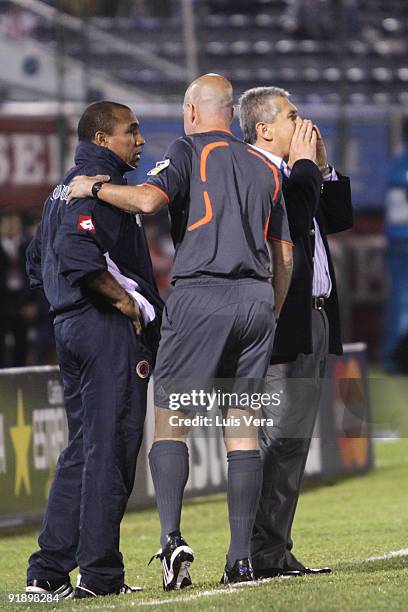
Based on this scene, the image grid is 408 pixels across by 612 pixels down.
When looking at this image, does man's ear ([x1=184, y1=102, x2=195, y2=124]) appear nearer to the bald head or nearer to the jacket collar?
the bald head

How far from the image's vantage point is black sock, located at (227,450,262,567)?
508 centimetres

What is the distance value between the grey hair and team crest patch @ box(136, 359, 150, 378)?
105 centimetres

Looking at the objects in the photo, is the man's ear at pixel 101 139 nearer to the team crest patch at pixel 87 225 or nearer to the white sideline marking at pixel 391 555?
the team crest patch at pixel 87 225

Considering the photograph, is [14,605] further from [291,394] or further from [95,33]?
[95,33]

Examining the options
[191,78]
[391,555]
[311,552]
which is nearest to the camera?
[391,555]

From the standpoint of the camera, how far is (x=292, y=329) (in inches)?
218

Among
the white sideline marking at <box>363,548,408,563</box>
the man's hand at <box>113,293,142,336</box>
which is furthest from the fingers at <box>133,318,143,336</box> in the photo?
the white sideline marking at <box>363,548,408,563</box>

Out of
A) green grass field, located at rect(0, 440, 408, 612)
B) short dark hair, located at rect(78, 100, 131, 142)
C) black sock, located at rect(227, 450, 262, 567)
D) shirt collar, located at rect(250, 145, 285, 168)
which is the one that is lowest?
green grass field, located at rect(0, 440, 408, 612)

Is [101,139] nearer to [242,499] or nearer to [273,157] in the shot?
[273,157]

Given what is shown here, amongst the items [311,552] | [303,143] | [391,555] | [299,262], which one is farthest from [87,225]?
[311,552]

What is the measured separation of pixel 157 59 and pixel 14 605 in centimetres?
1496

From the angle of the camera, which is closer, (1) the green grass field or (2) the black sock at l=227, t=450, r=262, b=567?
(1) the green grass field

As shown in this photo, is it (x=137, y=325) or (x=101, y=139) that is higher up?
(x=101, y=139)

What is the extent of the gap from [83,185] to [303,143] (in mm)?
933
